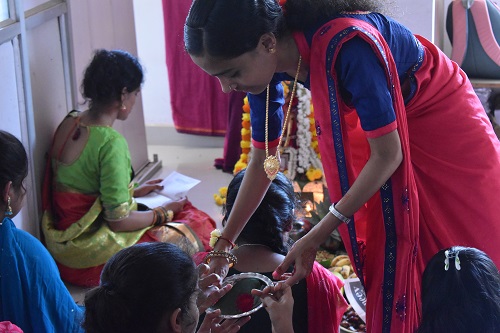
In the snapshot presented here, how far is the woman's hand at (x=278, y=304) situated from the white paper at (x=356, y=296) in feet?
3.04

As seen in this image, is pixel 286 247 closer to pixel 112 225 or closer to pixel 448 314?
pixel 448 314

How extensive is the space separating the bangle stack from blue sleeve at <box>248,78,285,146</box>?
4.53ft

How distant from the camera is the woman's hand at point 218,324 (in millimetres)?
1546

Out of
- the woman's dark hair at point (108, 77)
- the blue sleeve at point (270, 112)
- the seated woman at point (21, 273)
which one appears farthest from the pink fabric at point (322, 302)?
the woman's dark hair at point (108, 77)

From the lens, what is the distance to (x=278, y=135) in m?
1.82

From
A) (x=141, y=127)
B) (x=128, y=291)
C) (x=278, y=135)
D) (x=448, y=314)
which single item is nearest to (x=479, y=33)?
(x=141, y=127)

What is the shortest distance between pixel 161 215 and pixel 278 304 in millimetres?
1661

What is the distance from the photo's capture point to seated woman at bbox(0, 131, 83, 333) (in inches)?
70.9

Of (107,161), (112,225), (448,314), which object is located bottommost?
(112,225)

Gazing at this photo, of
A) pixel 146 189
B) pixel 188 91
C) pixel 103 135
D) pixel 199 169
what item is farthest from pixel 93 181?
pixel 188 91

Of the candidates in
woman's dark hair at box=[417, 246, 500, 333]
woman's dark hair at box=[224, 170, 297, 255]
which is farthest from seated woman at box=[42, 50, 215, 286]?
woman's dark hair at box=[417, 246, 500, 333]

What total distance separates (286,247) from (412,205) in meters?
0.37

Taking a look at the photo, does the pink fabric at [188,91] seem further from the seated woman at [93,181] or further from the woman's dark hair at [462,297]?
the woman's dark hair at [462,297]

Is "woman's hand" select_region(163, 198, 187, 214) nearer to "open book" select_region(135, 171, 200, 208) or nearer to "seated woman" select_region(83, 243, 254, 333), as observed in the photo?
"open book" select_region(135, 171, 200, 208)
